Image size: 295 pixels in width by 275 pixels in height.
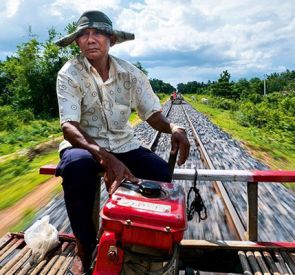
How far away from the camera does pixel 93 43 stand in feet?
8.19

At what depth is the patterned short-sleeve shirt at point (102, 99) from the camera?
95.9 inches

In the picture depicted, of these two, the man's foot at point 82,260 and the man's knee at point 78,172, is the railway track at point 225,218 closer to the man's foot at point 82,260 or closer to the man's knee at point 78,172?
the man's foot at point 82,260

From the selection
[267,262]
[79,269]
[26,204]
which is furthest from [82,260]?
[26,204]

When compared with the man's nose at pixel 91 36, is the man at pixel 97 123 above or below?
below

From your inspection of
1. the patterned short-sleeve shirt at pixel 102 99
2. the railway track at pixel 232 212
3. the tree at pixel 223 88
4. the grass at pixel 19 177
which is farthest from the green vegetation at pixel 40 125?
the tree at pixel 223 88

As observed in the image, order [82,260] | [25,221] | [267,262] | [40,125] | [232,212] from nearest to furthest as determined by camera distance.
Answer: [82,260] → [267,262] → [232,212] → [25,221] → [40,125]

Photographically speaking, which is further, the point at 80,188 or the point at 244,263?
the point at 244,263

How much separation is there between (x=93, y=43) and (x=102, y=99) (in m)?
0.37

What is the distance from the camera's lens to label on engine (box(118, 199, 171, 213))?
5.51 ft

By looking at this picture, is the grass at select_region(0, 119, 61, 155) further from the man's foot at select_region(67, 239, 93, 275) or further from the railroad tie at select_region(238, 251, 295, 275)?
the railroad tie at select_region(238, 251, 295, 275)

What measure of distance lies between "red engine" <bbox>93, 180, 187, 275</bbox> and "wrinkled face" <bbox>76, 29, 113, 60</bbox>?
1077 millimetres

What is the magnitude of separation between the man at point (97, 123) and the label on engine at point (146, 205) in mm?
246

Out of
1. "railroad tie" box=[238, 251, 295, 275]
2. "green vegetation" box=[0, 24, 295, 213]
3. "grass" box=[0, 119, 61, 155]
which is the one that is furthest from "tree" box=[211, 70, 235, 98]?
"railroad tie" box=[238, 251, 295, 275]

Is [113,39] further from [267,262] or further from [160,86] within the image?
[160,86]
